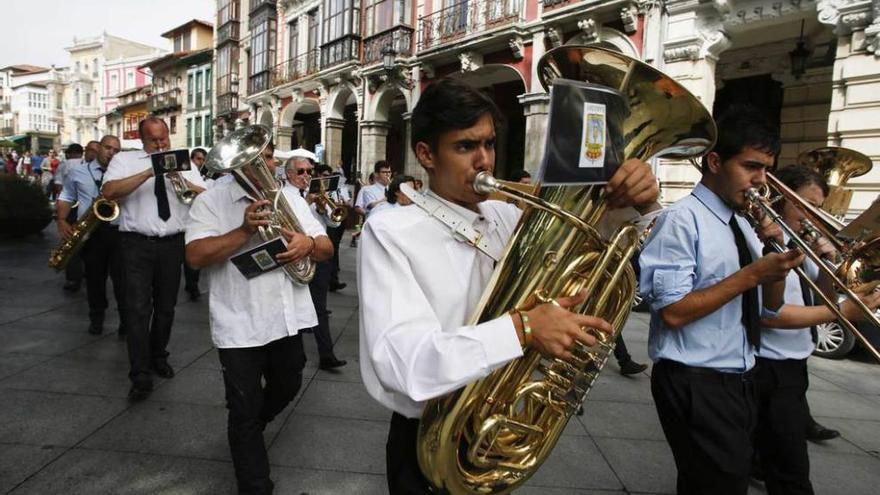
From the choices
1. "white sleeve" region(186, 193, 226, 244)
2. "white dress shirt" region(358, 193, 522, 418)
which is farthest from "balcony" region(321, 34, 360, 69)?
"white dress shirt" region(358, 193, 522, 418)

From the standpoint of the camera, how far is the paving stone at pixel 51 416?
3.03m

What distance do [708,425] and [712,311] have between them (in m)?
0.41

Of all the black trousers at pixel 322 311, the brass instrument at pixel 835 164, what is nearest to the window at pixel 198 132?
the black trousers at pixel 322 311

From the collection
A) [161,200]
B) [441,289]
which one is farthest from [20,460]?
[441,289]

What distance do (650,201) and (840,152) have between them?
189 inches

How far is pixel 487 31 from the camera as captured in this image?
1270 cm

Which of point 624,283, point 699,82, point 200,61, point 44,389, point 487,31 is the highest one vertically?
point 200,61

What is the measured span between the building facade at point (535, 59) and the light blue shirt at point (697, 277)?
2.76 feet

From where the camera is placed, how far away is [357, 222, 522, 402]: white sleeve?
1118mm

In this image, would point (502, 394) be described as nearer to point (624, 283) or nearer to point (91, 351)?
point (624, 283)

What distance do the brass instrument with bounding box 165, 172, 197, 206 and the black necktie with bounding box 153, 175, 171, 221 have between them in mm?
97

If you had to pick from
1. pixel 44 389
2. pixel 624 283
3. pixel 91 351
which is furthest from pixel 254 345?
pixel 91 351

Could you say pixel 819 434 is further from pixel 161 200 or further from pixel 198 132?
pixel 198 132

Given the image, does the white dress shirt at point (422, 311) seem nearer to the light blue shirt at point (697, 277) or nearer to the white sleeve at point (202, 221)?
the light blue shirt at point (697, 277)
